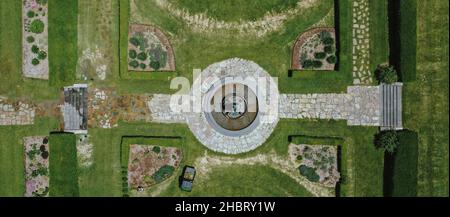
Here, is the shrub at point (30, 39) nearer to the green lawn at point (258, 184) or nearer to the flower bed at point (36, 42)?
the flower bed at point (36, 42)

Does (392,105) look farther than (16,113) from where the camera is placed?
No

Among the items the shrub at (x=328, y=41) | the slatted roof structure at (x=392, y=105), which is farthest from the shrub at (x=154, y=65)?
the slatted roof structure at (x=392, y=105)

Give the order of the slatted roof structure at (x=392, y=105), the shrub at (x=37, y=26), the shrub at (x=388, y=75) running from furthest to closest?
the shrub at (x=37, y=26) < the slatted roof structure at (x=392, y=105) < the shrub at (x=388, y=75)

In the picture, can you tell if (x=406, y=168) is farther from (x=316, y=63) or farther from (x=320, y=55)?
(x=320, y=55)

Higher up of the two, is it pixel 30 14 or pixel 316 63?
pixel 30 14

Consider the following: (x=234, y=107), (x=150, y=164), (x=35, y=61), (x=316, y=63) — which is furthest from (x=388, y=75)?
(x=35, y=61)
